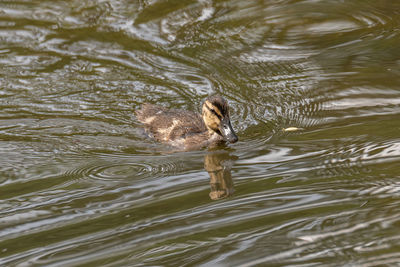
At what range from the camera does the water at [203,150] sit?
11.1 feet

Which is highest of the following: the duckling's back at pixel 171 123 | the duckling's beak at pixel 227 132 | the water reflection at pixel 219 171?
the duckling's back at pixel 171 123

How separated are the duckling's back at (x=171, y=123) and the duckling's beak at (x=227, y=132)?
1.46 ft

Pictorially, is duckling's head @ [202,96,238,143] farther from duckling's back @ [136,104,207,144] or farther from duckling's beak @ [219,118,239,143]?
duckling's back @ [136,104,207,144]

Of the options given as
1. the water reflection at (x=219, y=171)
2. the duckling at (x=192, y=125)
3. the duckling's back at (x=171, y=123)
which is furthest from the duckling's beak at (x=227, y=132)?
the duckling's back at (x=171, y=123)

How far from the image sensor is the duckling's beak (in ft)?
18.6

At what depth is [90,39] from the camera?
866 cm

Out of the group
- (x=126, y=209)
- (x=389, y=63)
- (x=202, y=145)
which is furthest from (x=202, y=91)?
(x=126, y=209)

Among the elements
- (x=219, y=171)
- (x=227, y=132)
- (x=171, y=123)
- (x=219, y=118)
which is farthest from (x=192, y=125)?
(x=219, y=171)

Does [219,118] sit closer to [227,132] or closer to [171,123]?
[227,132]

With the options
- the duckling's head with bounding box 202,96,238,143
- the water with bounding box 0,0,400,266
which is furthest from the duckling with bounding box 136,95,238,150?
the water with bounding box 0,0,400,266

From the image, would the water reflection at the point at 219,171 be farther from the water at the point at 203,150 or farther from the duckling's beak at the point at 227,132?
the duckling's beak at the point at 227,132

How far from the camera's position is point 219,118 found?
587 centimetres

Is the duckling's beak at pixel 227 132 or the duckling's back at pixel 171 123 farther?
the duckling's back at pixel 171 123

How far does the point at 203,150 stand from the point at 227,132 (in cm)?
28
